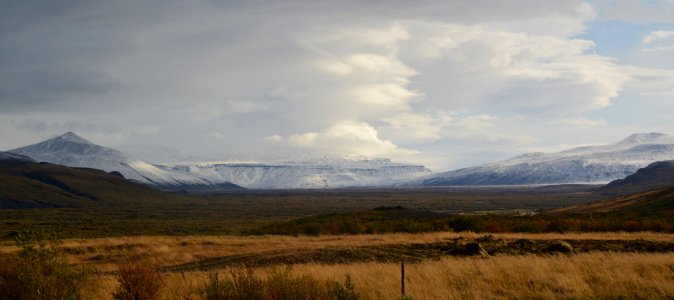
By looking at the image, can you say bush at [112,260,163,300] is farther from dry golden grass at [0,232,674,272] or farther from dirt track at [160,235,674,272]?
dry golden grass at [0,232,674,272]

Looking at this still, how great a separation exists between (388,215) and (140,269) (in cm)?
5839

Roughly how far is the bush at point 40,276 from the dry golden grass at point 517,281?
1619 millimetres

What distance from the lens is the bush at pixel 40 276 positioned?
11703 millimetres

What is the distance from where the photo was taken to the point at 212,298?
11.8m

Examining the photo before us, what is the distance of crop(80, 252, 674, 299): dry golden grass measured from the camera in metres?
13.4

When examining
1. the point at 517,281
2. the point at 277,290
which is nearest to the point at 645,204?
the point at 517,281

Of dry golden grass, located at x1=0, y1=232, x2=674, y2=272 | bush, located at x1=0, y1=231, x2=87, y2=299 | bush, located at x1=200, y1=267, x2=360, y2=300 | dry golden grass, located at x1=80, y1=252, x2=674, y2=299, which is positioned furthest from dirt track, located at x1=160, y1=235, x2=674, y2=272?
bush, located at x1=200, y1=267, x2=360, y2=300

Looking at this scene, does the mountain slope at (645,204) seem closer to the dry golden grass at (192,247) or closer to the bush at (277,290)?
the dry golden grass at (192,247)

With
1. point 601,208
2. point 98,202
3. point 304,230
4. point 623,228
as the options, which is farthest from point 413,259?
point 98,202

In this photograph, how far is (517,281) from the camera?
15297mm

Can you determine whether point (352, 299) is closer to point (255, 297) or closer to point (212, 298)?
point (255, 297)

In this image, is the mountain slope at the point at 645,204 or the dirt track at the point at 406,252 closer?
the dirt track at the point at 406,252

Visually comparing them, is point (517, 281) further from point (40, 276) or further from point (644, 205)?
point (644, 205)

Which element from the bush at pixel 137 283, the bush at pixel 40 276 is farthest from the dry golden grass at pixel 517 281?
the bush at pixel 40 276
